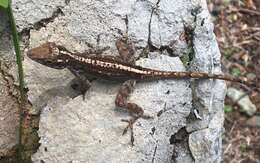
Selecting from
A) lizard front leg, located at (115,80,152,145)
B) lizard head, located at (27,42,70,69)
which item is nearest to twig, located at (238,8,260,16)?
lizard front leg, located at (115,80,152,145)

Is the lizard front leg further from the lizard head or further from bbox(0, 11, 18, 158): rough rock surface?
bbox(0, 11, 18, 158): rough rock surface

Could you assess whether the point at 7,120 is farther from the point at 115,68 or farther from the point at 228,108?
the point at 228,108

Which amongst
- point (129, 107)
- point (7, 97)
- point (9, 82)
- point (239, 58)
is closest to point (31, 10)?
point (9, 82)

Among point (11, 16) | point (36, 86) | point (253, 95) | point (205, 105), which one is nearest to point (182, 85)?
point (205, 105)

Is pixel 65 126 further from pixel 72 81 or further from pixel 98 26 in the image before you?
pixel 98 26

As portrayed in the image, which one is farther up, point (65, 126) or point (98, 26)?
point (98, 26)
